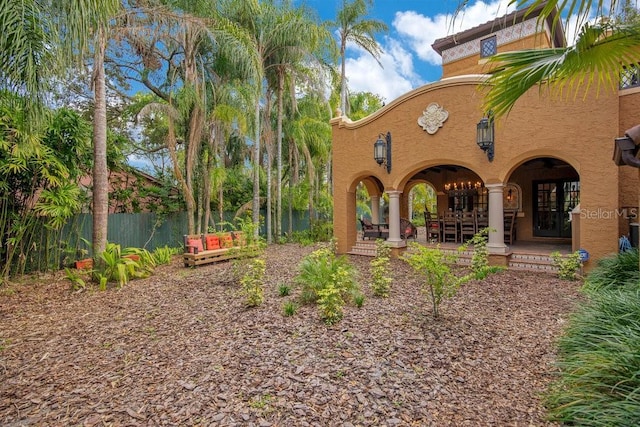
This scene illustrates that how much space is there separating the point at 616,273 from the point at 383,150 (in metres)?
6.14

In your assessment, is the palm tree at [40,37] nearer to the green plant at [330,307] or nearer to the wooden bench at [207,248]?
the green plant at [330,307]

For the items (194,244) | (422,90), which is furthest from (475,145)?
(194,244)

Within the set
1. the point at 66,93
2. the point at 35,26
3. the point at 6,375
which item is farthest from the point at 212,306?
the point at 66,93

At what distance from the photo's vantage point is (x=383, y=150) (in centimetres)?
995

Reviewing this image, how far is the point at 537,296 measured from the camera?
5.82m

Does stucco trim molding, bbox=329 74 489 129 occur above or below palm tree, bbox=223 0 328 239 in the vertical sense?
below

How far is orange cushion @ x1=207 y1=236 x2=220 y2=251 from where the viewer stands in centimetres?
953

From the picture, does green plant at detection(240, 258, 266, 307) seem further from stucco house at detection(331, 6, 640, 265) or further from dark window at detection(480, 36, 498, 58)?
dark window at detection(480, 36, 498, 58)

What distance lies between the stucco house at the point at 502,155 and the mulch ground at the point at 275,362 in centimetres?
303

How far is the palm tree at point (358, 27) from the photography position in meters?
13.9

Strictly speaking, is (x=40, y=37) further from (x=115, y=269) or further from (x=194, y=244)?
(x=194, y=244)

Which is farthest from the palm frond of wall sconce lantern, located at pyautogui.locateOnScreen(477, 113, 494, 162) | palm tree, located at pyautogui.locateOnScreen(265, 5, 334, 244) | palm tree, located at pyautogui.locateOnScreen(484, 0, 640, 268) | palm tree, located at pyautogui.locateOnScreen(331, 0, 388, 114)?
palm tree, located at pyautogui.locateOnScreen(331, 0, 388, 114)

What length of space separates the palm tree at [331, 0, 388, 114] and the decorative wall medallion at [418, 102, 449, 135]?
5.30 metres

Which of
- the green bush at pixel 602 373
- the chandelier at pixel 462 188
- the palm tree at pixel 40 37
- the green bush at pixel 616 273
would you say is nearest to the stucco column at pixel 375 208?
the chandelier at pixel 462 188
